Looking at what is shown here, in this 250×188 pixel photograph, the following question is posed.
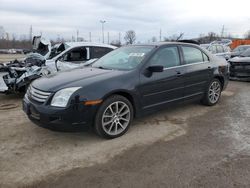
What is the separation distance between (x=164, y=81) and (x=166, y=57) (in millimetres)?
529

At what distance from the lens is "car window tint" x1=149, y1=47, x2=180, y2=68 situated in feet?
15.3

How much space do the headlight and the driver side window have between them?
13.8 ft

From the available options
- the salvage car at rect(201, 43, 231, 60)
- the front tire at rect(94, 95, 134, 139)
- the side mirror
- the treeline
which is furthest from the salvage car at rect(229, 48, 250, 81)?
the treeline

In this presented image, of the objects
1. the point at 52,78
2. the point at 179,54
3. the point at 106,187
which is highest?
the point at 179,54

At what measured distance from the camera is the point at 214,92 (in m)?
6.09

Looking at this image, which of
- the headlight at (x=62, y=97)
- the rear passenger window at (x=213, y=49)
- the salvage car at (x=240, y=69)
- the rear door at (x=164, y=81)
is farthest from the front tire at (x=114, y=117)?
the rear passenger window at (x=213, y=49)

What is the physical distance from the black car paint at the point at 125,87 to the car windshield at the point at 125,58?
149 mm

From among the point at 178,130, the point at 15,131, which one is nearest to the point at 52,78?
the point at 15,131

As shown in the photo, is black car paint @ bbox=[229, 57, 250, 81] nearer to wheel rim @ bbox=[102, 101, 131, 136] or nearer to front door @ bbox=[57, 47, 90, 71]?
front door @ bbox=[57, 47, 90, 71]

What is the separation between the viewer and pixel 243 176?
299cm

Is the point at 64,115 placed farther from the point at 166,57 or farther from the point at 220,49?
the point at 220,49

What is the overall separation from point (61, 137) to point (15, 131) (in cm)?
95

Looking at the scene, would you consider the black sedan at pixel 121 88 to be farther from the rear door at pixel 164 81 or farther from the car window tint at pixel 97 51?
the car window tint at pixel 97 51

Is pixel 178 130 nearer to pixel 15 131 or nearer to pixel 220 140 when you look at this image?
pixel 220 140
